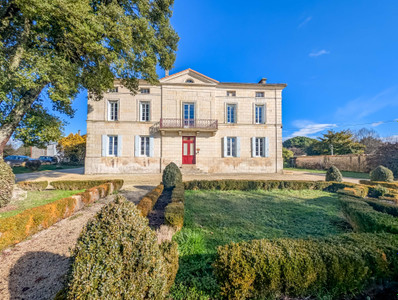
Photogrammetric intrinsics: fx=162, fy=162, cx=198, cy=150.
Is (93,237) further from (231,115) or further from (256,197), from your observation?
(231,115)

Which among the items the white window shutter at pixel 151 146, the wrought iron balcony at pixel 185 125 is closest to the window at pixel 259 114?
the wrought iron balcony at pixel 185 125

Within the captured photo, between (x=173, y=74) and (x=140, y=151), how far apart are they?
7308 millimetres

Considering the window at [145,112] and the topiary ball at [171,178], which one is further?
the window at [145,112]

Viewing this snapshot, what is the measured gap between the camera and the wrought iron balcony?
45.4ft

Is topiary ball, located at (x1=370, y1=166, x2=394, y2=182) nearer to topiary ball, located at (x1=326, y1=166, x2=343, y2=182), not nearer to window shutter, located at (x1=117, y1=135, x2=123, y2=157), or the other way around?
topiary ball, located at (x1=326, y1=166, x2=343, y2=182)

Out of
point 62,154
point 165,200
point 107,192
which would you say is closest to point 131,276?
point 165,200

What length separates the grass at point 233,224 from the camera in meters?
2.12

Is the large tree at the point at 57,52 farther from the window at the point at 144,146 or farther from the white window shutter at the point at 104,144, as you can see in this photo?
the window at the point at 144,146

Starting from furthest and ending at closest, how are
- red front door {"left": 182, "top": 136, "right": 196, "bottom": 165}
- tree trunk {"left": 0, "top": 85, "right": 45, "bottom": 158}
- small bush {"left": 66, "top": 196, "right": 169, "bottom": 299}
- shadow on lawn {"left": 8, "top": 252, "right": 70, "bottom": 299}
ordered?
red front door {"left": 182, "top": 136, "right": 196, "bottom": 165} < tree trunk {"left": 0, "top": 85, "right": 45, "bottom": 158} < shadow on lawn {"left": 8, "top": 252, "right": 70, "bottom": 299} < small bush {"left": 66, "top": 196, "right": 169, "bottom": 299}

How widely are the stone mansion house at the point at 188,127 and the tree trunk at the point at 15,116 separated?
23.7 feet

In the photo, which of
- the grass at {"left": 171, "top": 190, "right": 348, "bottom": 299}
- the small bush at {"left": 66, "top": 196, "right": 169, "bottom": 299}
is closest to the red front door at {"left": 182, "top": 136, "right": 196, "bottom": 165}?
the grass at {"left": 171, "top": 190, "right": 348, "bottom": 299}

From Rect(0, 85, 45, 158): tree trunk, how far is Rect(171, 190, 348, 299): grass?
290 inches

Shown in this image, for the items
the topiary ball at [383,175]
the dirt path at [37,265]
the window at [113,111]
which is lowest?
the dirt path at [37,265]

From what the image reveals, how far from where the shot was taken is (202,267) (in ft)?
7.43
